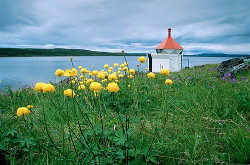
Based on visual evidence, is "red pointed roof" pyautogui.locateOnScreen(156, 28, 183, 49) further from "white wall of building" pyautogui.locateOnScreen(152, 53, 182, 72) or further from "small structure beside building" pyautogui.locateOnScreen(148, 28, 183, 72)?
"white wall of building" pyautogui.locateOnScreen(152, 53, 182, 72)

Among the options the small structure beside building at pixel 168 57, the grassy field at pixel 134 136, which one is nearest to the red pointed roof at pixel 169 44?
the small structure beside building at pixel 168 57

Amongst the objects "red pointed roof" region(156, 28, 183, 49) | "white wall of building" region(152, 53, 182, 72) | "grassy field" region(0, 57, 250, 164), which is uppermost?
"red pointed roof" region(156, 28, 183, 49)

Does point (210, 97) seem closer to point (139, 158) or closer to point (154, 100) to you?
point (154, 100)

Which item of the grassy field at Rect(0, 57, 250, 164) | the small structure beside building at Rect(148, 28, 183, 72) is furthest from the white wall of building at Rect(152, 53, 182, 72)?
the grassy field at Rect(0, 57, 250, 164)

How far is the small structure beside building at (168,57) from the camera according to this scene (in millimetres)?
12564

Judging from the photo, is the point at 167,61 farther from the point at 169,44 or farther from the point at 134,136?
the point at 134,136

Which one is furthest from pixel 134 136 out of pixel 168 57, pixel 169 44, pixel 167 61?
pixel 169 44

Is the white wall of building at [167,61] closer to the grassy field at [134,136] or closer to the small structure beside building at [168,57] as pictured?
the small structure beside building at [168,57]

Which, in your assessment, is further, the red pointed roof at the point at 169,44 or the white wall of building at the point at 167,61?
the red pointed roof at the point at 169,44

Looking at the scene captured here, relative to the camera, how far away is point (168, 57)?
1255 centimetres

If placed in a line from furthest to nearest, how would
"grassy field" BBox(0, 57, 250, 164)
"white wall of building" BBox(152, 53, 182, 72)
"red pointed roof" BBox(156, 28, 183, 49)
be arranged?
"red pointed roof" BBox(156, 28, 183, 49) < "white wall of building" BBox(152, 53, 182, 72) < "grassy field" BBox(0, 57, 250, 164)

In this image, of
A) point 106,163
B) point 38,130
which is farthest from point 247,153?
point 38,130

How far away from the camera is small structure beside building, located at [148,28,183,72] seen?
495 inches

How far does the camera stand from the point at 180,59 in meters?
13.1
